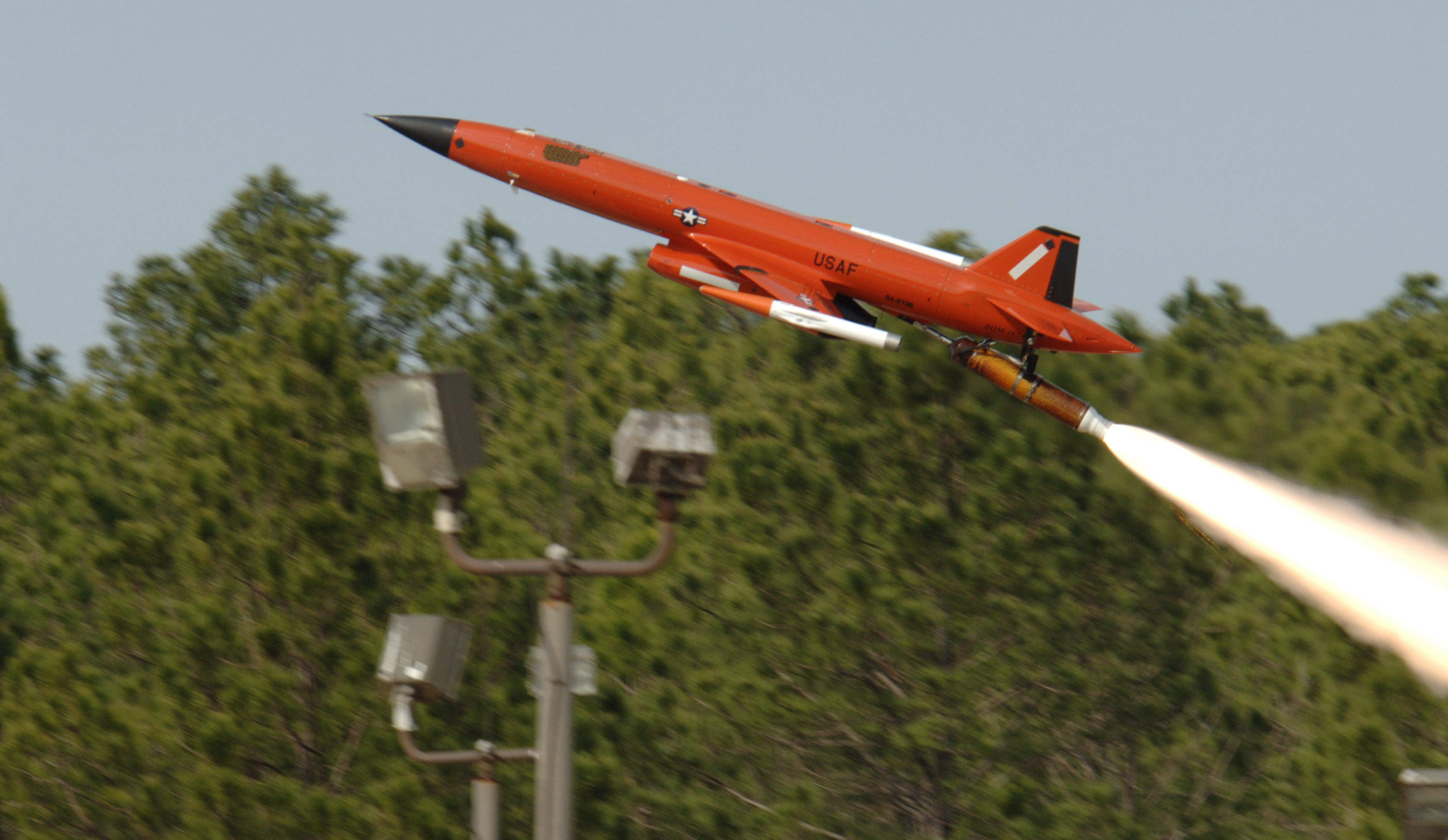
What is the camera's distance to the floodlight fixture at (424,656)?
1036cm

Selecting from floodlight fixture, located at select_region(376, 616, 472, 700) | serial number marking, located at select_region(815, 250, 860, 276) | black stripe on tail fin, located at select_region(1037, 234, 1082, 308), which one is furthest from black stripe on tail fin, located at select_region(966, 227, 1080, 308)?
floodlight fixture, located at select_region(376, 616, 472, 700)

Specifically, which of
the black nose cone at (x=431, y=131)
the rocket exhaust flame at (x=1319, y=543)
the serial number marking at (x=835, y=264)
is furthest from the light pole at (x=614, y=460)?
the black nose cone at (x=431, y=131)

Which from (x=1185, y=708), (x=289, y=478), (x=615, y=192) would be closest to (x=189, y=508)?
(x=289, y=478)

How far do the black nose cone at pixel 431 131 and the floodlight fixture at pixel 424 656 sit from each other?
10988mm

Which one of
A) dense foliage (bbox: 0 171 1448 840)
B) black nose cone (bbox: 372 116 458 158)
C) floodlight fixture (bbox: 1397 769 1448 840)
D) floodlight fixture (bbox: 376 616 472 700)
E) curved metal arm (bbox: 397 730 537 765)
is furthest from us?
dense foliage (bbox: 0 171 1448 840)

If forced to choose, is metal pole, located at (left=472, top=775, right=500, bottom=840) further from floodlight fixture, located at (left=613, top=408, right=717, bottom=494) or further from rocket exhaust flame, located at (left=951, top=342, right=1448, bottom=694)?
rocket exhaust flame, located at (left=951, top=342, right=1448, bottom=694)

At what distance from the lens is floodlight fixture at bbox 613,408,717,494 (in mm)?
8789

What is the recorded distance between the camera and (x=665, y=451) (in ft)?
28.8

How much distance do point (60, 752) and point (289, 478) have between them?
5.64 metres

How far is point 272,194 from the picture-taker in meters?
53.1

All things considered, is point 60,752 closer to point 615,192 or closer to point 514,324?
point 615,192

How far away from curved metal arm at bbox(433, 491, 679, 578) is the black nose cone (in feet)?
39.5

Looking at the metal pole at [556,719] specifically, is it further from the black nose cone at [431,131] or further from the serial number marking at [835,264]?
the black nose cone at [431,131]

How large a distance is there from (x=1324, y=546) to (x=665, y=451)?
1322 centimetres
